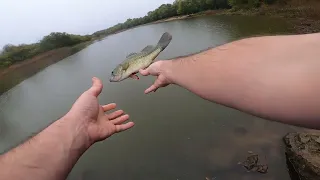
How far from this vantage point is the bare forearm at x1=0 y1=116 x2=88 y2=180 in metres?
1.52

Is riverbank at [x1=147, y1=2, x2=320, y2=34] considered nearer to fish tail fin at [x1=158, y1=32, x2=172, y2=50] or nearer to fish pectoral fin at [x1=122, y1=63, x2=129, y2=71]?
fish tail fin at [x1=158, y1=32, x2=172, y2=50]

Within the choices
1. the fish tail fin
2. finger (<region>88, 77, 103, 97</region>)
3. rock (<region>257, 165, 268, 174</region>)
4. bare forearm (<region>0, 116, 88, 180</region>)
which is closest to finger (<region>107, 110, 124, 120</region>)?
finger (<region>88, 77, 103, 97</region>)

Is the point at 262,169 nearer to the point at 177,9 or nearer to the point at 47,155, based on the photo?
the point at 47,155

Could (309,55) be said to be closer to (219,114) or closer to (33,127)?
(219,114)

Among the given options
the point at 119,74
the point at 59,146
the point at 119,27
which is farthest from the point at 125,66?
the point at 119,27

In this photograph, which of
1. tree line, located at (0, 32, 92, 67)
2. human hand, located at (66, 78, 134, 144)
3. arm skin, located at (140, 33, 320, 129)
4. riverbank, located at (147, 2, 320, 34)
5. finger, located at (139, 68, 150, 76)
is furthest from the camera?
tree line, located at (0, 32, 92, 67)

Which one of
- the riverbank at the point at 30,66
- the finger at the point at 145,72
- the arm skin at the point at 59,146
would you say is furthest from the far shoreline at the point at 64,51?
the arm skin at the point at 59,146

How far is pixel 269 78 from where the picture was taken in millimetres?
1266

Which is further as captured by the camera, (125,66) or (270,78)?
(125,66)

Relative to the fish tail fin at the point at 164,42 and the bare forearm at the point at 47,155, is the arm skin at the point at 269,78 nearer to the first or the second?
the bare forearm at the point at 47,155

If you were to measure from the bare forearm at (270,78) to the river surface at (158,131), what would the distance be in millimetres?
1744

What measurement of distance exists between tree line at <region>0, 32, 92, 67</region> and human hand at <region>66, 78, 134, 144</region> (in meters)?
24.1

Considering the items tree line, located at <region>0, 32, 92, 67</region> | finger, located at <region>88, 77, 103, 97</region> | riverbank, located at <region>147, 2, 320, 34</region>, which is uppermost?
finger, located at <region>88, 77, 103, 97</region>

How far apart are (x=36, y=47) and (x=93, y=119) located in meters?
26.2
